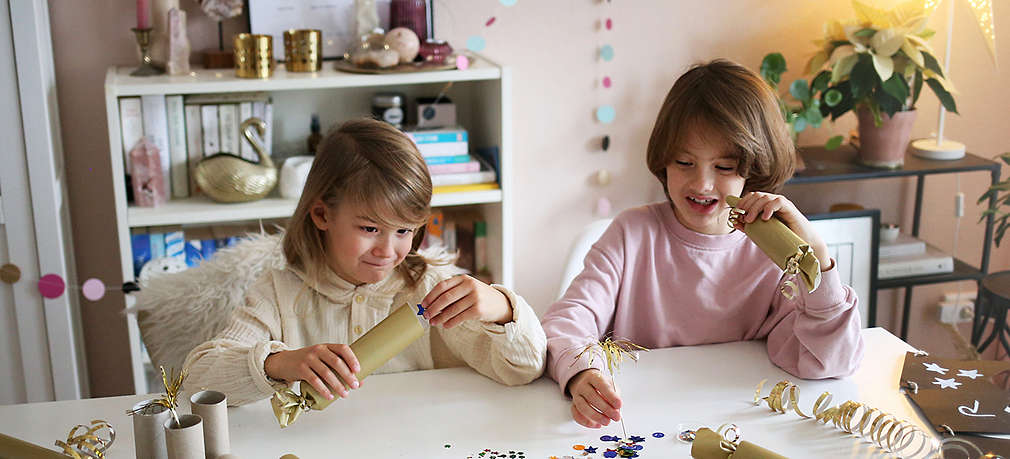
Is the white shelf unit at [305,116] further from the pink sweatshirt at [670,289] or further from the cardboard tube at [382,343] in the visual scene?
the cardboard tube at [382,343]

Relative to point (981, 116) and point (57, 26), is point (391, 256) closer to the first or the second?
point (57, 26)

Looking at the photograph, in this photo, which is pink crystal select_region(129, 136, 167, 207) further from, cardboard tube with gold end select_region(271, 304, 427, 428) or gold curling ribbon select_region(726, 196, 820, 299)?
gold curling ribbon select_region(726, 196, 820, 299)

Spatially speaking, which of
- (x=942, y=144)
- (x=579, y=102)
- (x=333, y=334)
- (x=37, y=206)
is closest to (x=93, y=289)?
(x=37, y=206)

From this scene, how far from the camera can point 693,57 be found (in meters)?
2.80

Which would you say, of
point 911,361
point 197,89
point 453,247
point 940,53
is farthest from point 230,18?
point 940,53

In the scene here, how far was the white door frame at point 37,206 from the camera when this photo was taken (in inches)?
83.4

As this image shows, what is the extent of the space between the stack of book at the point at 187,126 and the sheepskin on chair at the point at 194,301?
573 mm

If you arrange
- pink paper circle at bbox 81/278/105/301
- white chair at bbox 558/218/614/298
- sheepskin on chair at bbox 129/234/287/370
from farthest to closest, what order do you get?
pink paper circle at bbox 81/278/105/301, white chair at bbox 558/218/614/298, sheepskin on chair at bbox 129/234/287/370

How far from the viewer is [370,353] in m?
1.20

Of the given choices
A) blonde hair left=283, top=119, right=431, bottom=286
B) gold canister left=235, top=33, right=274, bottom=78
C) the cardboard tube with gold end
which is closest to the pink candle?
gold canister left=235, top=33, right=274, bottom=78

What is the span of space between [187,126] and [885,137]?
1850 millimetres

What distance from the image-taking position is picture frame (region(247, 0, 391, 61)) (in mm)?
2445

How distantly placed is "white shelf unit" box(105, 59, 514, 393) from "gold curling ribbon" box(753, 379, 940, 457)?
4.01ft

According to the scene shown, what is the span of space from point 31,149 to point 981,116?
270 centimetres
